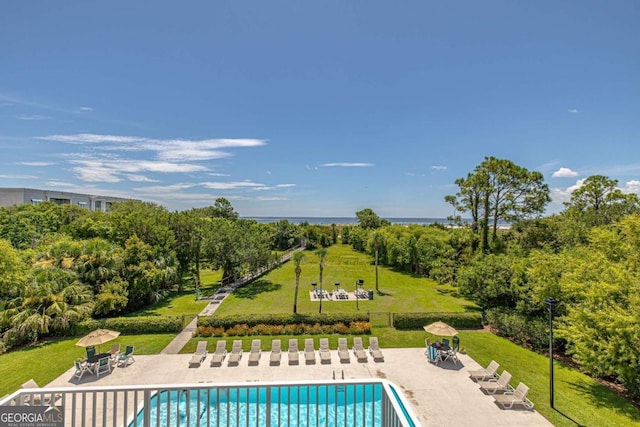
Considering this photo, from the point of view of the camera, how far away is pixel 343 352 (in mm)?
15156

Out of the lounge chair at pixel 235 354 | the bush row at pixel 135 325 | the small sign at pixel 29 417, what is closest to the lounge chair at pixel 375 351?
the lounge chair at pixel 235 354

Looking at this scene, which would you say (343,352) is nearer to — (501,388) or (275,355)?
(275,355)

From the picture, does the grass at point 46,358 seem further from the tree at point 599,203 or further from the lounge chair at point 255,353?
the tree at point 599,203

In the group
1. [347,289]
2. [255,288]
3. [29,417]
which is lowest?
[347,289]

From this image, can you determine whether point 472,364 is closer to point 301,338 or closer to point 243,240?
point 301,338

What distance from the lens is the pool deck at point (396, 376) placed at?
1048 centimetres

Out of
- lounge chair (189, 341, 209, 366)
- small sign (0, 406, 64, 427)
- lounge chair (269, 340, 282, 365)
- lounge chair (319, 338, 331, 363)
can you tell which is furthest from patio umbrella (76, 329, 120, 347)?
small sign (0, 406, 64, 427)

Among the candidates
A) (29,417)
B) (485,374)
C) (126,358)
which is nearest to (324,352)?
(485,374)

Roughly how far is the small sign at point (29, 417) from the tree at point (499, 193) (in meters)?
32.5

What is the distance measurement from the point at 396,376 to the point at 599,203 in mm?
29963

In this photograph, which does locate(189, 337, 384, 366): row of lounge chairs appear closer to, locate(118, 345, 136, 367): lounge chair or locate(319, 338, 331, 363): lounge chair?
locate(319, 338, 331, 363): lounge chair

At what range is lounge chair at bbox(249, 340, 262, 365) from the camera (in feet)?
47.7

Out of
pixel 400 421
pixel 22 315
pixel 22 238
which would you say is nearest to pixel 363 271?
pixel 22 315

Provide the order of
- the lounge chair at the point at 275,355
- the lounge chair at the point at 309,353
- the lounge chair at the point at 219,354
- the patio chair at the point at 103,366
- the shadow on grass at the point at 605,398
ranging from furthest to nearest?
the lounge chair at the point at 309,353 < the lounge chair at the point at 275,355 < the lounge chair at the point at 219,354 < the patio chair at the point at 103,366 < the shadow on grass at the point at 605,398
